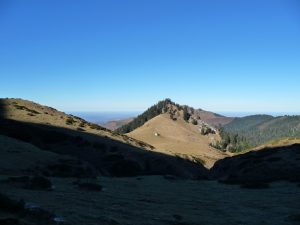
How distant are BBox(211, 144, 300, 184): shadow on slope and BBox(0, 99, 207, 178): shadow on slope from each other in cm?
824

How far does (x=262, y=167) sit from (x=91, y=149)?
33798mm

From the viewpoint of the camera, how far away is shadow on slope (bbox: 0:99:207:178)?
66.5 meters

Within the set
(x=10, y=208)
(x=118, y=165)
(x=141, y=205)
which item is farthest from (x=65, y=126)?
(x=10, y=208)

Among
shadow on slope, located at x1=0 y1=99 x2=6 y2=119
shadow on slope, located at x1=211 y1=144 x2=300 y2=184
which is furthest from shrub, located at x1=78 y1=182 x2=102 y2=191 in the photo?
shadow on slope, located at x1=0 y1=99 x2=6 y2=119

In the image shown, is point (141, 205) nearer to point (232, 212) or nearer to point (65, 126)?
point (232, 212)

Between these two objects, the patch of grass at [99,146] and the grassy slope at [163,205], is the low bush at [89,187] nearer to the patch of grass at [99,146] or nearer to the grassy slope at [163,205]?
the grassy slope at [163,205]

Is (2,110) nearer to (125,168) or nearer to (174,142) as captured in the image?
(125,168)

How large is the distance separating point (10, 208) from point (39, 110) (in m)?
90.2

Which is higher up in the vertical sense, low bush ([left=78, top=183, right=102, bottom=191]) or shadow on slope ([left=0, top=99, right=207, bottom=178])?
shadow on slope ([left=0, top=99, right=207, bottom=178])

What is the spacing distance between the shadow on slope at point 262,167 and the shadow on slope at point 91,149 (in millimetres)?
8241

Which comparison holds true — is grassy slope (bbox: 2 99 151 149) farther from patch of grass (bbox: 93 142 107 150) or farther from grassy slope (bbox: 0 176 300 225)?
grassy slope (bbox: 0 176 300 225)

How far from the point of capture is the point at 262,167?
1907 inches

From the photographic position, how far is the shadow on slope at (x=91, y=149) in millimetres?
66500

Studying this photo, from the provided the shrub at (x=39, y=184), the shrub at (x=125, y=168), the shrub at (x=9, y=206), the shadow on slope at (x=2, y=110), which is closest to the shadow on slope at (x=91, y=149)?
the shrub at (x=125, y=168)
